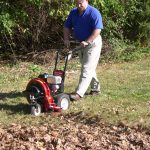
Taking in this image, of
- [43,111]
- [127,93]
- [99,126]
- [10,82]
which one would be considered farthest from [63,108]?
[10,82]

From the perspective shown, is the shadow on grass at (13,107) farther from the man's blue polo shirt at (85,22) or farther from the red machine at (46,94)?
the man's blue polo shirt at (85,22)

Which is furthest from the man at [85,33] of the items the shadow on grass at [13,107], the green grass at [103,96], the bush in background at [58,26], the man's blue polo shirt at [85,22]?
the bush in background at [58,26]

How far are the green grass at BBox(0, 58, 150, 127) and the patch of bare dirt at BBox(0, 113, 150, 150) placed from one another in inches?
15.2

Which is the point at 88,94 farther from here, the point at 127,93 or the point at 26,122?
the point at 26,122

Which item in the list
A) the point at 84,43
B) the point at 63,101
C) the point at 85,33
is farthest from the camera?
the point at 85,33

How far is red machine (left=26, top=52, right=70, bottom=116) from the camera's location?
29.1ft

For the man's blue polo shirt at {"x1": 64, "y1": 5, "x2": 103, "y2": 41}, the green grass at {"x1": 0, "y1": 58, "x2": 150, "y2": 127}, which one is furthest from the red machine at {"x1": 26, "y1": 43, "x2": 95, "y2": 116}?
the man's blue polo shirt at {"x1": 64, "y1": 5, "x2": 103, "y2": 41}

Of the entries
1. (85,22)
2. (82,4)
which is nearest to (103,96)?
(85,22)

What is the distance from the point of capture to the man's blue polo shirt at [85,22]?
9.45 m

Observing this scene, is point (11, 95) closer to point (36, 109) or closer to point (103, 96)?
point (36, 109)

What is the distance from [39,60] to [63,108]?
5812 millimetres

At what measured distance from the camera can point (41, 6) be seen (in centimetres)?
1431

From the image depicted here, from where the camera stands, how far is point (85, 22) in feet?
31.4

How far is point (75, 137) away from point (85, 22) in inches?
106
